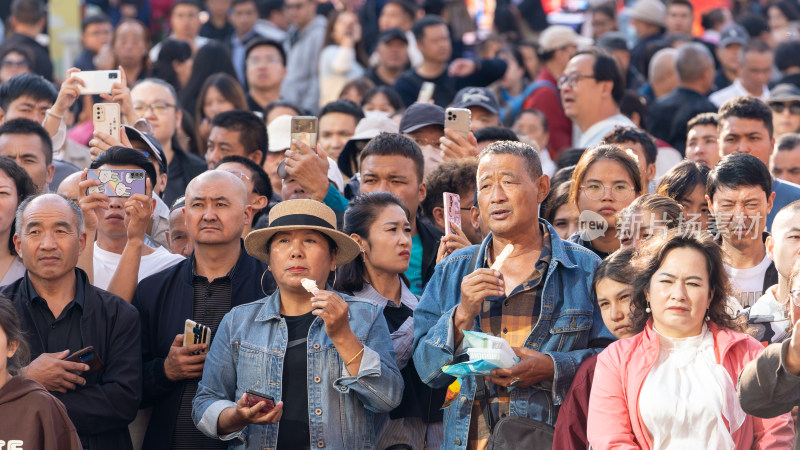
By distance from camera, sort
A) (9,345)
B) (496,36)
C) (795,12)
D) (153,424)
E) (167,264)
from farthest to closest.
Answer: (795,12) → (496,36) → (167,264) → (153,424) → (9,345)

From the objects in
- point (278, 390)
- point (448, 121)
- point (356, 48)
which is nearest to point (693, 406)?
point (278, 390)

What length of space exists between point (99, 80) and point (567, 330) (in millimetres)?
4245

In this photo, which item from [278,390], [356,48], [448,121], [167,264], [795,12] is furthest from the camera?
[795,12]

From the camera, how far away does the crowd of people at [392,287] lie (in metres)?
4.96

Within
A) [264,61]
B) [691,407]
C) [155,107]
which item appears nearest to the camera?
[691,407]

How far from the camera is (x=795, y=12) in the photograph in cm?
1634

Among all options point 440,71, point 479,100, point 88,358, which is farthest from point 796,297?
point 440,71

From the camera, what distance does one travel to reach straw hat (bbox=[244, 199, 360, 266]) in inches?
227

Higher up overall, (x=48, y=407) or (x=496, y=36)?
(x=496, y=36)

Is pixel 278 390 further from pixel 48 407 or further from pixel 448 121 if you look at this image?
pixel 448 121

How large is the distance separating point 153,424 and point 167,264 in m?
0.97

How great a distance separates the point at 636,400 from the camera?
4832 mm

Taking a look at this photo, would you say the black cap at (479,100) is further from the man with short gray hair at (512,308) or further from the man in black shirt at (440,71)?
the man with short gray hair at (512,308)

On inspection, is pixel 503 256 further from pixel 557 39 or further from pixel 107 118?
pixel 557 39
